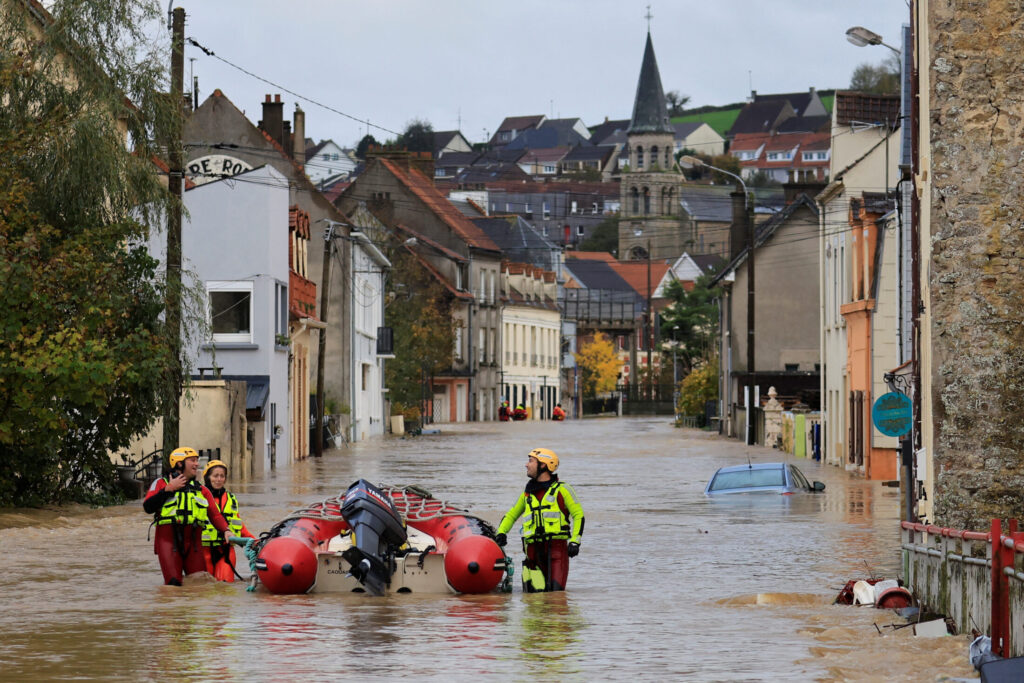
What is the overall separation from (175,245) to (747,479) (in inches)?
450

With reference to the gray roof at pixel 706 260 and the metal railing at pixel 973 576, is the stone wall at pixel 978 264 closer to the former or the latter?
the metal railing at pixel 973 576

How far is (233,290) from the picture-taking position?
44594 millimetres

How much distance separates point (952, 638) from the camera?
13180 mm

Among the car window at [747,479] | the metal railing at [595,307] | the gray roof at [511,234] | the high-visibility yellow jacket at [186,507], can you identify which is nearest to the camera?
the high-visibility yellow jacket at [186,507]

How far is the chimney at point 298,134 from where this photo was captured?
70.6m

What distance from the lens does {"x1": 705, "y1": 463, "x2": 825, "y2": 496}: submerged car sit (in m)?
32.8

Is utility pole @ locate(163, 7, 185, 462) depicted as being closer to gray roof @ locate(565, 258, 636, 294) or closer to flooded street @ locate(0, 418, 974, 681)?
flooded street @ locate(0, 418, 974, 681)

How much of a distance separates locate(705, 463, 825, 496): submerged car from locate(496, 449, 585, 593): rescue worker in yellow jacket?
14889 mm

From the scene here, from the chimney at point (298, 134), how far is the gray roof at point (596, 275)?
77.4 m

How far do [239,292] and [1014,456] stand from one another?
3217cm

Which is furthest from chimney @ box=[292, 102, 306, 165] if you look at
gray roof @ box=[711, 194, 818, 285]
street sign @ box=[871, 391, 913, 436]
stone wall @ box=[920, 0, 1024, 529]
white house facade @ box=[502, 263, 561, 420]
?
stone wall @ box=[920, 0, 1024, 529]

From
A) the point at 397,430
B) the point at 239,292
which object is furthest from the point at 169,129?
the point at 397,430

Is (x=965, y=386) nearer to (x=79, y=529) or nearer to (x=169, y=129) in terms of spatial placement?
(x=79, y=529)

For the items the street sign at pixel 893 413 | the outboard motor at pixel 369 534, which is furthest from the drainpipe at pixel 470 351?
the outboard motor at pixel 369 534
